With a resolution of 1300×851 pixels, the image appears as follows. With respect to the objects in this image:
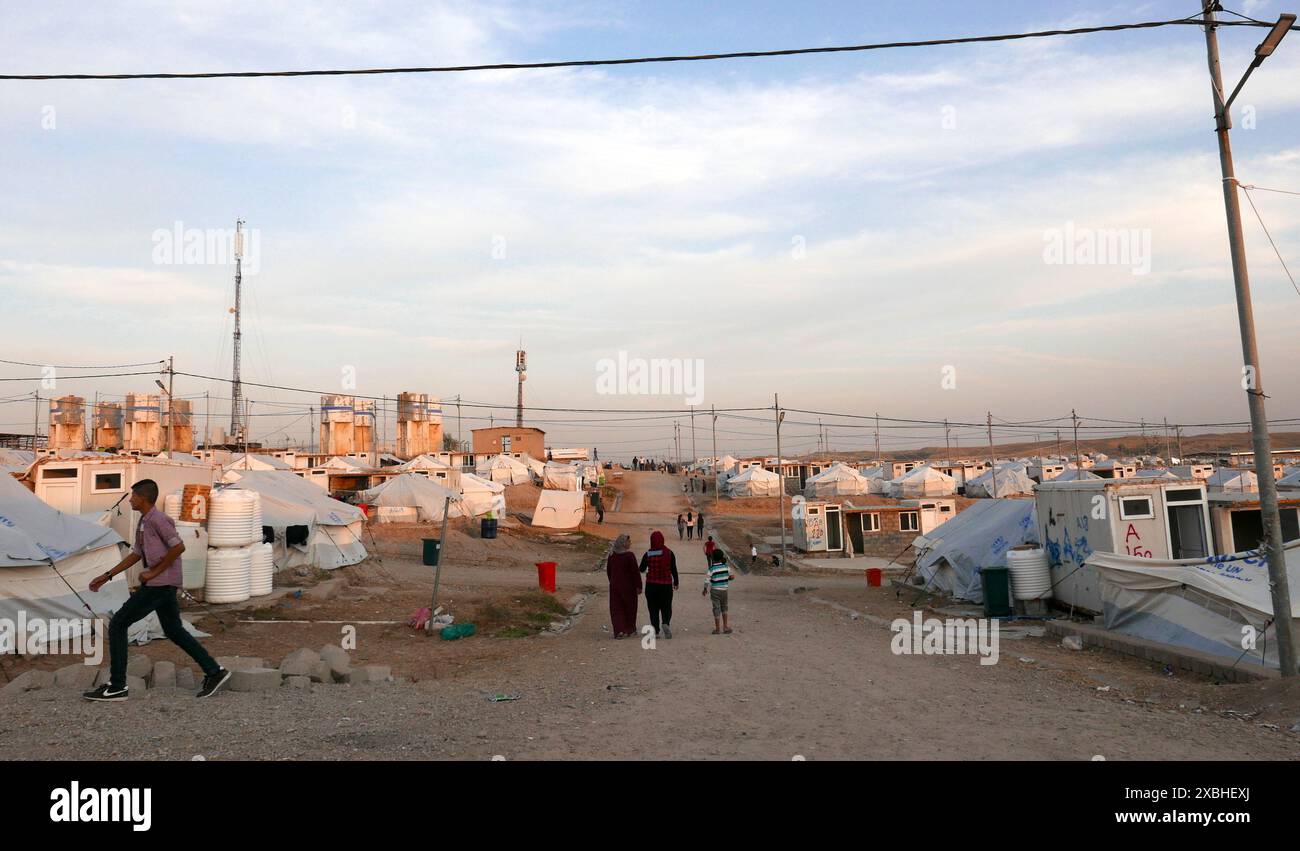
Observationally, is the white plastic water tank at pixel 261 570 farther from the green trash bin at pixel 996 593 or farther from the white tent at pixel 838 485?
the white tent at pixel 838 485

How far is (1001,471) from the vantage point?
71062 mm

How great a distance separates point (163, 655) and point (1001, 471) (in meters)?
69.5

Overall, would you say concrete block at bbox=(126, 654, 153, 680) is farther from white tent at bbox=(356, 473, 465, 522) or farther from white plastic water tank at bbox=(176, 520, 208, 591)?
white tent at bbox=(356, 473, 465, 522)

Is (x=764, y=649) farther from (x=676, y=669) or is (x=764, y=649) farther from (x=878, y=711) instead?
(x=878, y=711)

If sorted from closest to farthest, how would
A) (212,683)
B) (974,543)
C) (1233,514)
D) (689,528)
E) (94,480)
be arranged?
(212,683), (94,480), (974,543), (1233,514), (689,528)

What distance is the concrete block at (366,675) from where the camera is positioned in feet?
29.5

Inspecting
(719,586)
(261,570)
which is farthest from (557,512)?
(719,586)

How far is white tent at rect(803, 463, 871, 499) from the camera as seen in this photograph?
236 feet

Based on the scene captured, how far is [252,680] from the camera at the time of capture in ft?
25.6

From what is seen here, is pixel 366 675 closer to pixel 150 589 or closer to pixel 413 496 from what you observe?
pixel 150 589

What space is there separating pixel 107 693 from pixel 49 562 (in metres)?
6.92

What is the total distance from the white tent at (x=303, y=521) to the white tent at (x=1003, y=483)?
50034mm

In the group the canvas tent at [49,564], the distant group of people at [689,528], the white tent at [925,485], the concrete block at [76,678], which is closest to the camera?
the concrete block at [76,678]

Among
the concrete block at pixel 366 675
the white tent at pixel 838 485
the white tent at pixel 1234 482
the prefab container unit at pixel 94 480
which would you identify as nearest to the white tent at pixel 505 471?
the white tent at pixel 838 485
